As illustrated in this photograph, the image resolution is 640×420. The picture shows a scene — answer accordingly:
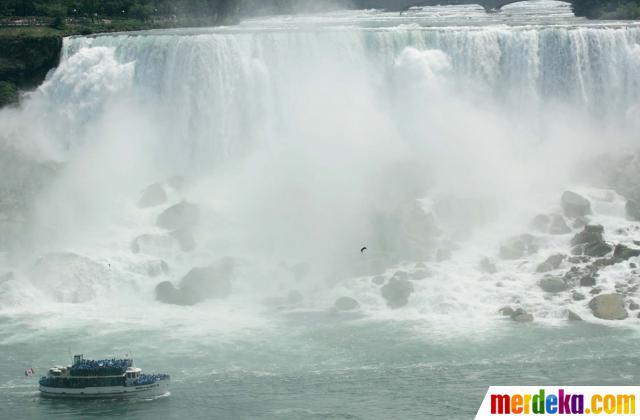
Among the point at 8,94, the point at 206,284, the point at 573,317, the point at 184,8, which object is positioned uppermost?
the point at 184,8

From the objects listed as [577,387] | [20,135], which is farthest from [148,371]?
[20,135]

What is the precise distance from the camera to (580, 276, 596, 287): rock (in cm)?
4559

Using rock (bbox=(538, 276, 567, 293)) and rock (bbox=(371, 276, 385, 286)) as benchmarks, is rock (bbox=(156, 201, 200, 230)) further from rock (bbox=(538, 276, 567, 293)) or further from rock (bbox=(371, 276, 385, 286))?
rock (bbox=(538, 276, 567, 293))

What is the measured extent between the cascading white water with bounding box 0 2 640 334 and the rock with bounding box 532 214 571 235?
1.56 m

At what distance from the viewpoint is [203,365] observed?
132 feet

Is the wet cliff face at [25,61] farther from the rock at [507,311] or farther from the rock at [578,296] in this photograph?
the rock at [578,296]

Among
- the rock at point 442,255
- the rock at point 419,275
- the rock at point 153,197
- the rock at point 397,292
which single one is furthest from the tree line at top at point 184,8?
the rock at point 397,292

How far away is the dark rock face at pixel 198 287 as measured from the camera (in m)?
46.9

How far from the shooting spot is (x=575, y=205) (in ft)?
165

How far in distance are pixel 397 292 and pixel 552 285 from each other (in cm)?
507

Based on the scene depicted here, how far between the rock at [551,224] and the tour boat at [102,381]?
676 inches

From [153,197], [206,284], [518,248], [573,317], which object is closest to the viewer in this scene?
[573,317]

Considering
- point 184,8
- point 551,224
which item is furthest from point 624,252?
point 184,8

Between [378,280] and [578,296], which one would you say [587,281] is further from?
[378,280]
